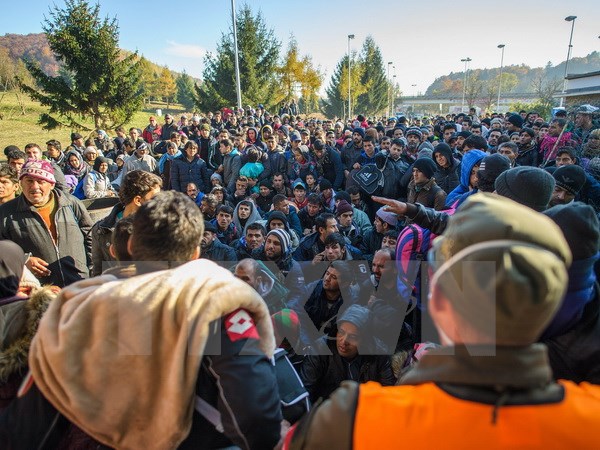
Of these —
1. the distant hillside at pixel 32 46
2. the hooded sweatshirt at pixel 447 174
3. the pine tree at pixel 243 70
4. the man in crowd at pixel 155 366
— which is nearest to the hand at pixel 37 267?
the man in crowd at pixel 155 366

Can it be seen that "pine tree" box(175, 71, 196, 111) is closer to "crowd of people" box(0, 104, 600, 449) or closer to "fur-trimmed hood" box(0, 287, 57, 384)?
"fur-trimmed hood" box(0, 287, 57, 384)

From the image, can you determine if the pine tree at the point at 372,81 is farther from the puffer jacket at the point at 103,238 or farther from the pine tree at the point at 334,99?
the puffer jacket at the point at 103,238

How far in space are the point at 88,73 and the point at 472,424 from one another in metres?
20.4

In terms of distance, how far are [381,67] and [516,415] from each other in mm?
47390

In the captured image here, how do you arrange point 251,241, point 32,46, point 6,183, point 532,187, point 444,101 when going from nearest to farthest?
point 532,187, point 6,183, point 251,241, point 444,101, point 32,46

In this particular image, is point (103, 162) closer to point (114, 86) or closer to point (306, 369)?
point (306, 369)

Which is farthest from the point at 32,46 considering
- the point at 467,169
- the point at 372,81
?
the point at 467,169

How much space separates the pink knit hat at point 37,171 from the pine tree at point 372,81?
41.2 m

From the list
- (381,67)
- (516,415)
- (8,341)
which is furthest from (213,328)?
(381,67)

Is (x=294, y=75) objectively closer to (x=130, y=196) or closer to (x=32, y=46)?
(x=130, y=196)

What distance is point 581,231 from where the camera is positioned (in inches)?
56.7

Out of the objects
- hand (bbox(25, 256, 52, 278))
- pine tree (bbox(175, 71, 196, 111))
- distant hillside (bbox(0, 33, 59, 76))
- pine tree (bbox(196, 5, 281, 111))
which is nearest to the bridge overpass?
pine tree (bbox(175, 71, 196, 111))

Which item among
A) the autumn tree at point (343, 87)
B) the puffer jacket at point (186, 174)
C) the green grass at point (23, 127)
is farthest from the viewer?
the autumn tree at point (343, 87)

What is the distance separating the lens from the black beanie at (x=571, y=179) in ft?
9.70
